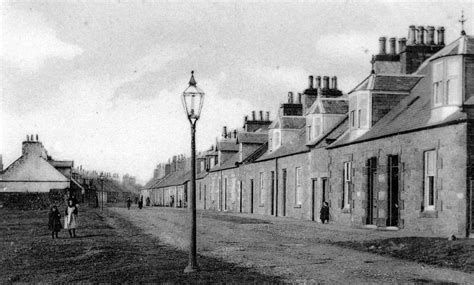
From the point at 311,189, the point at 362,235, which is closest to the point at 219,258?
the point at 362,235

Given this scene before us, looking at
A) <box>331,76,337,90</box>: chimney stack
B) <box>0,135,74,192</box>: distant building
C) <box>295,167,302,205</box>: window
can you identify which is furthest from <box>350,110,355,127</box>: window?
<box>0,135,74,192</box>: distant building

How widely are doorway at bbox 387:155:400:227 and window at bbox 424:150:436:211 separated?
7.78ft

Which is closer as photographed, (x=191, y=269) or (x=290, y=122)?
(x=191, y=269)

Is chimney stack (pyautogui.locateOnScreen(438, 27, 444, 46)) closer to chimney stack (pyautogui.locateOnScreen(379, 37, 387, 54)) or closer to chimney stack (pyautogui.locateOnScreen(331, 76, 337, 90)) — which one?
chimney stack (pyautogui.locateOnScreen(379, 37, 387, 54))

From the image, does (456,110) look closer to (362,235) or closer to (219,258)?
(362,235)

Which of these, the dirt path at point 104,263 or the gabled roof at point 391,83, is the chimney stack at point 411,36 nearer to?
the gabled roof at point 391,83

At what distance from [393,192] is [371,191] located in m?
1.70

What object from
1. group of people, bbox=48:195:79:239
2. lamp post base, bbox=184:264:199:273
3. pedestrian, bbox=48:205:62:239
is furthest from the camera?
group of people, bbox=48:195:79:239

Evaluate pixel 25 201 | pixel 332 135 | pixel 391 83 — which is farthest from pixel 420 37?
pixel 25 201

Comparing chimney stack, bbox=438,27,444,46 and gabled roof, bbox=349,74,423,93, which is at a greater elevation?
→ chimney stack, bbox=438,27,444,46

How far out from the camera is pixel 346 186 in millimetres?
27375

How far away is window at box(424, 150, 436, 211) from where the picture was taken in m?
20.3

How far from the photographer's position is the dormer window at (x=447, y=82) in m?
19.4

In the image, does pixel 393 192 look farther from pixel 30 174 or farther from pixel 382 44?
pixel 30 174
